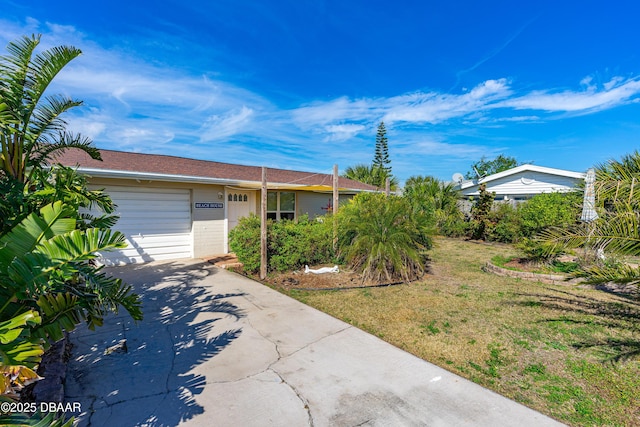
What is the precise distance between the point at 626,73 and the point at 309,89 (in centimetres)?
1391

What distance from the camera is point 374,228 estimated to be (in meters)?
7.45

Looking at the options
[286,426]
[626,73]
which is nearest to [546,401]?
[286,426]

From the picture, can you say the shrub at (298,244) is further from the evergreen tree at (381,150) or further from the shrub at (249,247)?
the evergreen tree at (381,150)

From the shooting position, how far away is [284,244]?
26.1 feet

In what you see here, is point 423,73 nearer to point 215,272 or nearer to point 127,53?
point 127,53

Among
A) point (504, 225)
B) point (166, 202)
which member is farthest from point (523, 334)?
point (504, 225)

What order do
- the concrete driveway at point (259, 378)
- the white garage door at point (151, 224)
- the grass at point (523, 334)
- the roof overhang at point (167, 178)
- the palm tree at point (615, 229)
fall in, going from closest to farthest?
the concrete driveway at point (259, 378) < the grass at point (523, 334) < the palm tree at point (615, 229) < the roof overhang at point (167, 178) < the white garage door at point (151, 224)

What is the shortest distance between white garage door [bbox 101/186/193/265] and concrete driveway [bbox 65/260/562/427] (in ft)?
14.3

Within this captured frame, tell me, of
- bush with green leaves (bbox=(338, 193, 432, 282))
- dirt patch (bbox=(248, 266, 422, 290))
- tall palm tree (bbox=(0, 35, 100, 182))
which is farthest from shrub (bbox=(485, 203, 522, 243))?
tall palm tree (bbox=(0, 35, 100, 182))

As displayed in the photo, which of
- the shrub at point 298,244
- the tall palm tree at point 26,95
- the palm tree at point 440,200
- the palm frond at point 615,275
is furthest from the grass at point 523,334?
the palm tree at point 440,200

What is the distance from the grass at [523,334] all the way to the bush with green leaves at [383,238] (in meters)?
0.57

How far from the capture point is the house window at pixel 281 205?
11.6 m

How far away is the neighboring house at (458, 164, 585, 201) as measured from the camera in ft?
49.7

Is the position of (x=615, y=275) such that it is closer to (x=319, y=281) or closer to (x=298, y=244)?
(x=319, y=281)
